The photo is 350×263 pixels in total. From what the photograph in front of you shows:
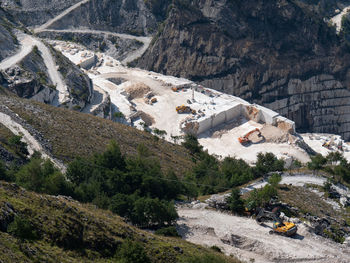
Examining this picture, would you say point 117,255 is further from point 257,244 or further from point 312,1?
point 312,1

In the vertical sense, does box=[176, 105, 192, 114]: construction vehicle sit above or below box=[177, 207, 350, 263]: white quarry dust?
above

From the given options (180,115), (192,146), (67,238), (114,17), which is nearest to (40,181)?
(67,238)

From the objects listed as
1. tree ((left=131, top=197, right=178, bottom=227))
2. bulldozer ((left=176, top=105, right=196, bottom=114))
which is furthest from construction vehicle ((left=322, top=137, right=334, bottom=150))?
tree ((left=131, top=197, right=178, bottom=227))

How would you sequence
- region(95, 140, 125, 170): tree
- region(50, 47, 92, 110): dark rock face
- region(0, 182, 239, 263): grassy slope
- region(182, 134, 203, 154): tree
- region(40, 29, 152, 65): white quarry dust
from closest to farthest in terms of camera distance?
region(0, 182, 239, 263): grassy slope < region(95, 140, 125, 170): tree < region(182, 134, 203, 154): tree < region(50, 47, 92, 110): dark rock face < region(40, 29, 152, 65): white quarry dust

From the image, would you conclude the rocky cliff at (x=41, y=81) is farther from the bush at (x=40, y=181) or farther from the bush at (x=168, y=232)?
the bush at (x=168, y=232)

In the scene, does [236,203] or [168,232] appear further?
[236,203]

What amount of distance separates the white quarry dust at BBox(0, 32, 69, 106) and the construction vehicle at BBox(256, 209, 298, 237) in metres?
36.6

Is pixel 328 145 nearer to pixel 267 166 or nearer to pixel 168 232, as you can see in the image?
pixel 267 166

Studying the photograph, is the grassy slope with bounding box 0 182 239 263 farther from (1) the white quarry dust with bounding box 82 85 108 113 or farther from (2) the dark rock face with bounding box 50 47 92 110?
(1) the white quarry dust with bounding box 82 85 108 113

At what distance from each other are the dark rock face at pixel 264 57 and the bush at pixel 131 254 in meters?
72.4

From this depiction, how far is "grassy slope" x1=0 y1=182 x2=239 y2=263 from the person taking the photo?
848 inches

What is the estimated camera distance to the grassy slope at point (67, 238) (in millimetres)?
21547

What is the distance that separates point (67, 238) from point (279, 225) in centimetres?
1548

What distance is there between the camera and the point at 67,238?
77.0 ft
